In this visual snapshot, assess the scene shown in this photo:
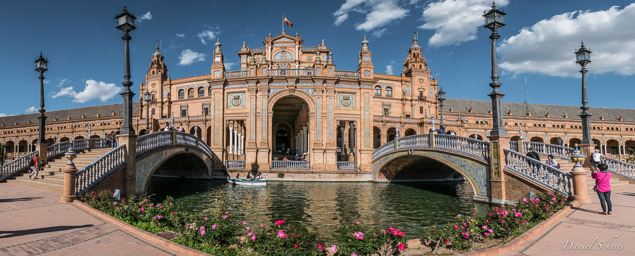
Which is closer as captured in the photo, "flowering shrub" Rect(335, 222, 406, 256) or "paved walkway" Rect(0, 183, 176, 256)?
"flowering shrub" Rect(335, 222, 406, 256)

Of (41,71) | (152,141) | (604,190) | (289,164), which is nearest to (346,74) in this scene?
(289,164)

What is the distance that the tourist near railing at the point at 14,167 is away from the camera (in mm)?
16844

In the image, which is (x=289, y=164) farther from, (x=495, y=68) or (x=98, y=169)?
(x=495, y=68)

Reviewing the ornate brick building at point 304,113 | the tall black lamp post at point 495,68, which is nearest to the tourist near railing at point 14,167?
the ornate brick building at point 304,113

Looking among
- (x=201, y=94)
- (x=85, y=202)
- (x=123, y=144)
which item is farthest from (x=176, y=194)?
(x=201, y=94)

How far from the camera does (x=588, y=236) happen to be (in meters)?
7.21

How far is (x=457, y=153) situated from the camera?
58.1 ft

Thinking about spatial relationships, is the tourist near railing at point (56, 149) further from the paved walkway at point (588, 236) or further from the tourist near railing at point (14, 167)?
the paved walkway at point (588, 236)

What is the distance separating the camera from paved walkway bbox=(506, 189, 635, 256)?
20.6ft

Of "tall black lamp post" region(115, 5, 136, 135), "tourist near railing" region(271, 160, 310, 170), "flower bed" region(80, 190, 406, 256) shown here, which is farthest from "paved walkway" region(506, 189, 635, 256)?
"tourist near railing" region(271, 160, 310, 170)

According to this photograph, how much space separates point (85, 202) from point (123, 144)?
4703mm

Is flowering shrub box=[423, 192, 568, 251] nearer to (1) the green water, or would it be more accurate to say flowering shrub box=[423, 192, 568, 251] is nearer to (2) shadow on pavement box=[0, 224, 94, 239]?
(1) the green water

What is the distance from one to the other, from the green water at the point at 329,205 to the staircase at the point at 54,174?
14.7 feet

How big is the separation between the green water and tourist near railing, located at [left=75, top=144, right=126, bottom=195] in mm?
3371
